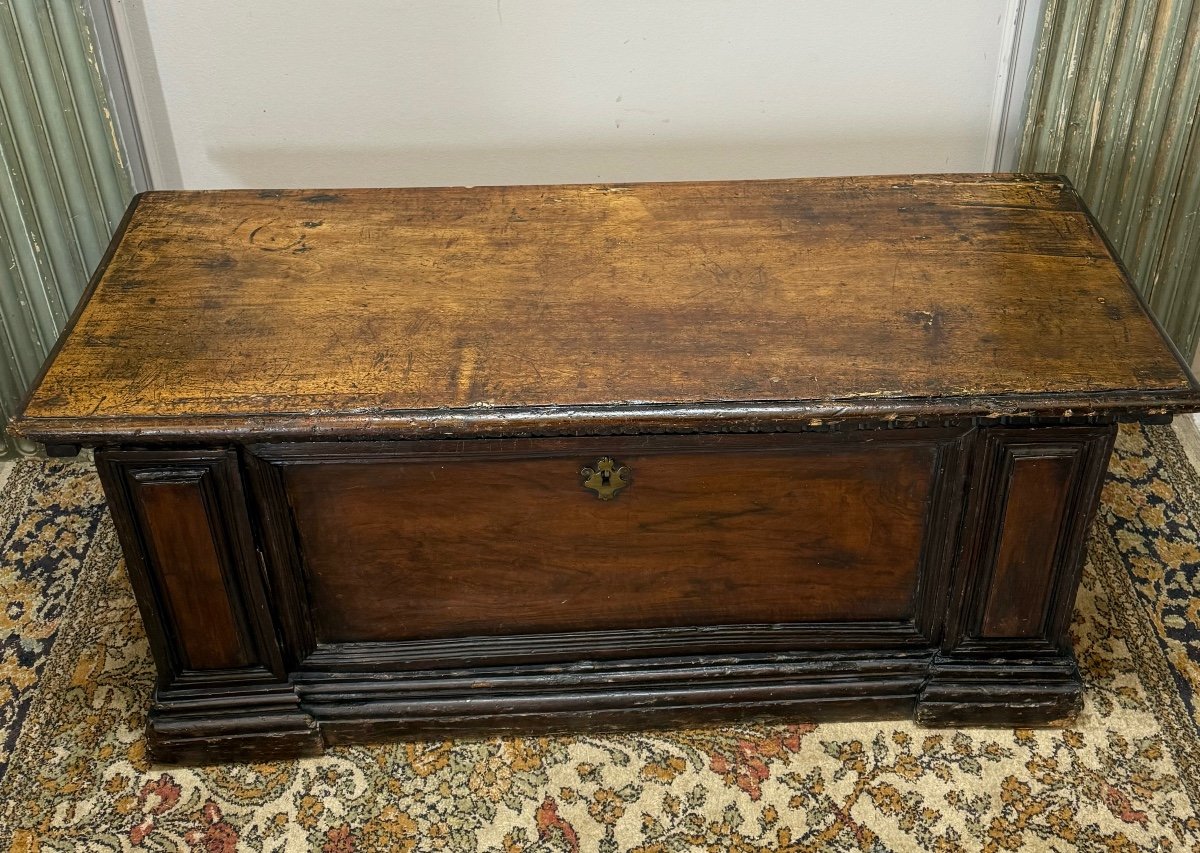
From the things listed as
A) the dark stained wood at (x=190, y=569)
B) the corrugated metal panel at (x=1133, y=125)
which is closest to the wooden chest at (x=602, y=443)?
the dark stained wood at (x=190, y=569)

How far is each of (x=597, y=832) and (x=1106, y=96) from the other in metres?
1.68

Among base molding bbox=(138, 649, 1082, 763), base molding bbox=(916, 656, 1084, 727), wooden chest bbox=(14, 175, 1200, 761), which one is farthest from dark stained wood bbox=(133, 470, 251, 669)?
base molding bbox=(916, 656, 1084, 727)

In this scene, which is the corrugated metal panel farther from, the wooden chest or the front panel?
the front panel

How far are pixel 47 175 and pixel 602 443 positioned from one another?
1337 millimetres

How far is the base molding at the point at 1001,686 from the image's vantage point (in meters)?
2.06

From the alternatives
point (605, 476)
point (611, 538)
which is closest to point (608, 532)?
point (611, 538)

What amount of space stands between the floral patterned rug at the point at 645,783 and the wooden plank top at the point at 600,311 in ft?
2.12

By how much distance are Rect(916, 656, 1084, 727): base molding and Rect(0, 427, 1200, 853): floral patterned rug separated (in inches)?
2.2

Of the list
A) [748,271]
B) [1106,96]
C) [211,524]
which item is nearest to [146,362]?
[211,524]

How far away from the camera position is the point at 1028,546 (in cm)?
194

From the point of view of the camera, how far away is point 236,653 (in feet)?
6.56

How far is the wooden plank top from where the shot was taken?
175 centimetres

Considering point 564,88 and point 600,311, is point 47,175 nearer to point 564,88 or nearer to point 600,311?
point 564,88

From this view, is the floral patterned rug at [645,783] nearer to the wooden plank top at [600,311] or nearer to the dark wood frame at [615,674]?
the dark wood frame at [615,674]
